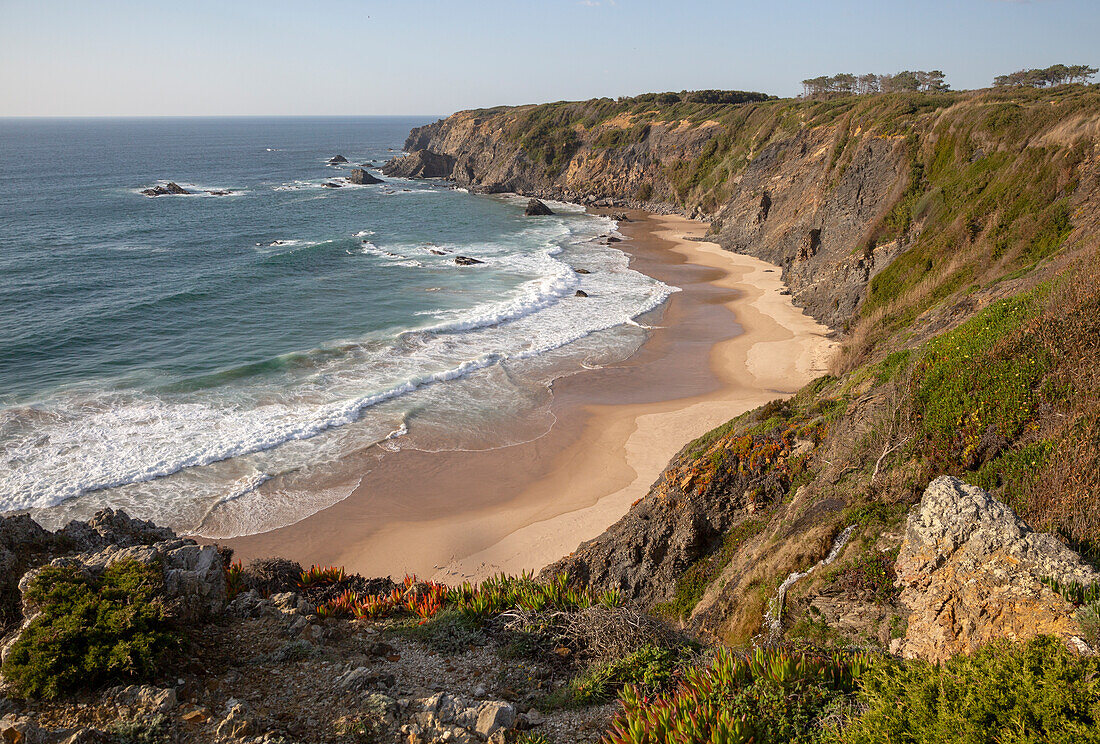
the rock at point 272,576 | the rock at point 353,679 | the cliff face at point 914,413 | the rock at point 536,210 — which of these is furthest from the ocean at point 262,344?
the rock at point 353,679

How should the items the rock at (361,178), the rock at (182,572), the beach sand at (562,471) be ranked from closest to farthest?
the rock at (182,572), the beach sand at (562,471), the rock at (361,178)

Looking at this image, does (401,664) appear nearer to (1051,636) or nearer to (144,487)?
(1051,636)

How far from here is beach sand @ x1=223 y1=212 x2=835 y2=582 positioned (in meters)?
15.0

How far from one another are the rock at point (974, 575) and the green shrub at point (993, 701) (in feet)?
1.68

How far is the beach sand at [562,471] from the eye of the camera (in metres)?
15.0

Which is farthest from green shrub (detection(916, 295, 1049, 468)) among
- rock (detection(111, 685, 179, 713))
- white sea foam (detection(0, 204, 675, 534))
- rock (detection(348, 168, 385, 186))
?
rock (detection(348, 168, 385, 186))

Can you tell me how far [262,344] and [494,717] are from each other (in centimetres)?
2558

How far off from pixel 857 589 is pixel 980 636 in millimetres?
1548

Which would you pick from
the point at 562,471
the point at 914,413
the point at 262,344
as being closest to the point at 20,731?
the point at 914,413

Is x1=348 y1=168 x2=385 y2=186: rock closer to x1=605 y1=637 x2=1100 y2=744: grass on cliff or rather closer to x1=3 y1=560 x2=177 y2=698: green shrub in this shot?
x1=3 y1=560 x2=177 y2=698: green shrub

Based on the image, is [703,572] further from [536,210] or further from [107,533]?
[536,210]

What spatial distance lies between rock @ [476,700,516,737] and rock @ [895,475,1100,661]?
Answer: 3.91 meters

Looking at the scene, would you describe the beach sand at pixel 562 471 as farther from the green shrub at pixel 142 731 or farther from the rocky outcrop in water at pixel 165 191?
the rocky outcrop in water at pixel 165 191

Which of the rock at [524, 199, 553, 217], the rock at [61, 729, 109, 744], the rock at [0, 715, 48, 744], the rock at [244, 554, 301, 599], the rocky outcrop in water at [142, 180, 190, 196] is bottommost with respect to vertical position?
the rock at [244, 554, 301, 599]
